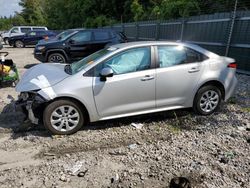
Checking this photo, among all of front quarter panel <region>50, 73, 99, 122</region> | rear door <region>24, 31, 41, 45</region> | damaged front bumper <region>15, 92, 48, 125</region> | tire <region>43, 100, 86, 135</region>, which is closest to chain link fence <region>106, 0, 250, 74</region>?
front quarter panel <region>50, 73, 99, 122</region>

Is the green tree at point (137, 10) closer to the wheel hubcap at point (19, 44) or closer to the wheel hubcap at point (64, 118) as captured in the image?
the wheel hubcap at point (19, 44)

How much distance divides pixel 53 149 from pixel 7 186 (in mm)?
993

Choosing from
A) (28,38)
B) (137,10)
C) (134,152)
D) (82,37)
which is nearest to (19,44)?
(28,38)

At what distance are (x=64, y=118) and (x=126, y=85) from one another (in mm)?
1226

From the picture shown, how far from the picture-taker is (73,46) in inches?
431

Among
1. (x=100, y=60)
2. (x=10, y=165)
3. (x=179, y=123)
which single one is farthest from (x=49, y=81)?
(x=179, y=123)

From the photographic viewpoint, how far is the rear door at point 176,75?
489 cm

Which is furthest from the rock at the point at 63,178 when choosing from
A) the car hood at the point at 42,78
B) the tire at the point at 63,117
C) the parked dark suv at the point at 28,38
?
the parked dark suv at the point at 28,38

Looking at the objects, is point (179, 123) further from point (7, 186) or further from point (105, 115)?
point (7, 186)

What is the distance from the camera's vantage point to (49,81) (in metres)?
4.57

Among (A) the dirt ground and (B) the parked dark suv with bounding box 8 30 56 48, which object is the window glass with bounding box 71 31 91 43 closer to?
(A) the dirt ground

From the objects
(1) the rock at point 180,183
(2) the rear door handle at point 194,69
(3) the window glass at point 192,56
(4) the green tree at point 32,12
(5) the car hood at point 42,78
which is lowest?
Result: (4) the green tree at point 32,12

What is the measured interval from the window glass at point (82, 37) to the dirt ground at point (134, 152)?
609cm

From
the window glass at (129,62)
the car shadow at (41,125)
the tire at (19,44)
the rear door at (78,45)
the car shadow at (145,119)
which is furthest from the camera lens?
the tire at (19,44)
